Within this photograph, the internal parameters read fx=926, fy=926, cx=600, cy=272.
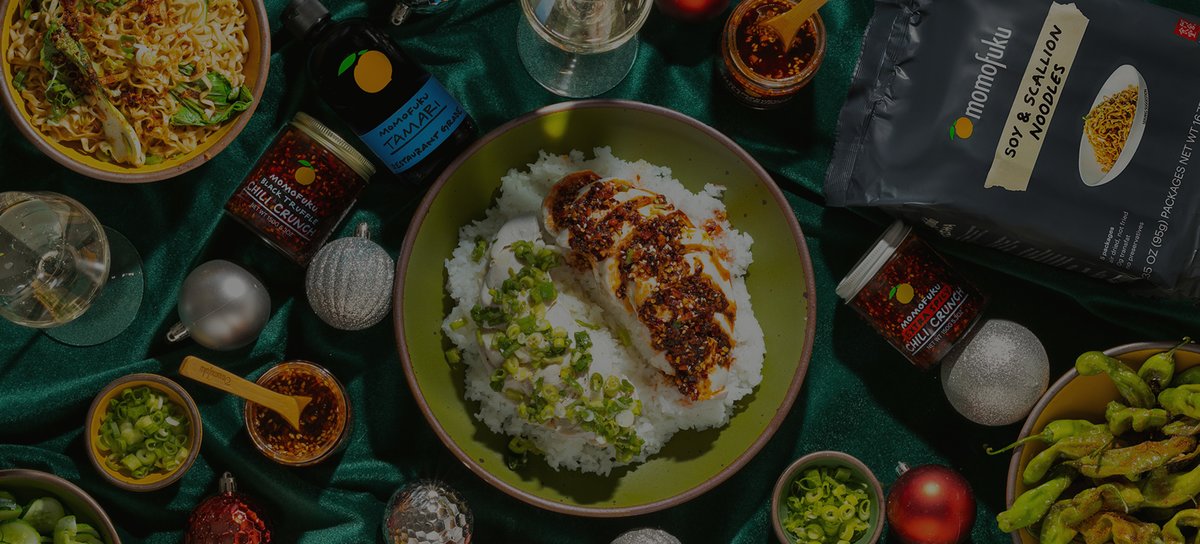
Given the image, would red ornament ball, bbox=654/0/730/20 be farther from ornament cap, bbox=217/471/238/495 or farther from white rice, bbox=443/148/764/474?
ornament cap, bbox=217/471/238/495

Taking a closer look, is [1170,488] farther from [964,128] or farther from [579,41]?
[579,41]

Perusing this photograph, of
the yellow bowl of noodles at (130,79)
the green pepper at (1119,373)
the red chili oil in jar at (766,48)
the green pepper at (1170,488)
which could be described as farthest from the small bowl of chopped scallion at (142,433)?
the green pepper at (1170,488)

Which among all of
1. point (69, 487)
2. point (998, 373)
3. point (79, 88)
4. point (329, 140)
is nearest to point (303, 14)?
point (329, 140)

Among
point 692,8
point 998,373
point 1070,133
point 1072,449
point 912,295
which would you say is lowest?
point 1072,449

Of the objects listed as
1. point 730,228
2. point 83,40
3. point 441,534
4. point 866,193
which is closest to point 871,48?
point 866,193

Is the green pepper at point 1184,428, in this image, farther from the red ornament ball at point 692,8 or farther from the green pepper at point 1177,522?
the red ornament ball at point 692,8

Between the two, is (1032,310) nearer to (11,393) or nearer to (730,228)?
(730,228)

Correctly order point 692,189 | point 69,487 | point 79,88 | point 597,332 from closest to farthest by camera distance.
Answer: point 79,88 < point 69,487 < point 597,332 < point 692,189
